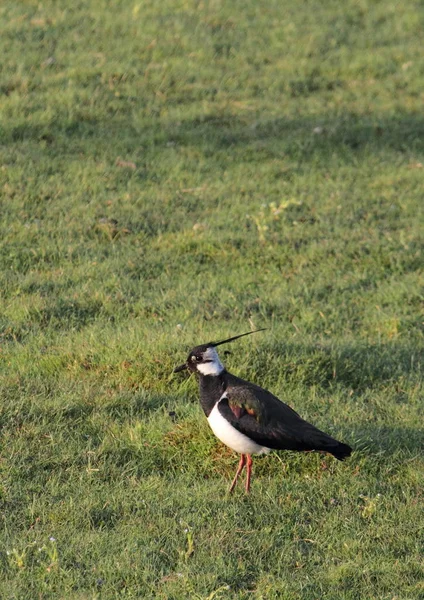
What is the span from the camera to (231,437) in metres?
5.30

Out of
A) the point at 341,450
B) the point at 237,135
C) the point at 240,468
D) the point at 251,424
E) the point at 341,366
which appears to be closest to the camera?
the point at 341,450

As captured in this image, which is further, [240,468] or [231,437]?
[240,468]

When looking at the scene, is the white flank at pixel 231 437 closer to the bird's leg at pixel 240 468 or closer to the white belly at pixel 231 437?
the white belly at pixel 231 437

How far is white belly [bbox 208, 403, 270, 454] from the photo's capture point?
17.4 feet

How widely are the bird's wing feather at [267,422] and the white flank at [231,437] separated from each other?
1.1 inches

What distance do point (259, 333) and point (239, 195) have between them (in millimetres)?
2890

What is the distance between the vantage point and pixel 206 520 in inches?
198

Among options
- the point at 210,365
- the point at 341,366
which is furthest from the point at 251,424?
the point at 341,366

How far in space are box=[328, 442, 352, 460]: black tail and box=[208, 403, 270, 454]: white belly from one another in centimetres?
39

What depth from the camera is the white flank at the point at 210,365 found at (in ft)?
18.3

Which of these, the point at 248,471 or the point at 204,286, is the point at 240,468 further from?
the point at 204,286

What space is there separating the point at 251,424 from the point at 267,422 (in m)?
0.09

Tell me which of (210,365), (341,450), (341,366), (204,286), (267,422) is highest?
(210,365)

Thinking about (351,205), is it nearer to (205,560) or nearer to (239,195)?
(239,195)
